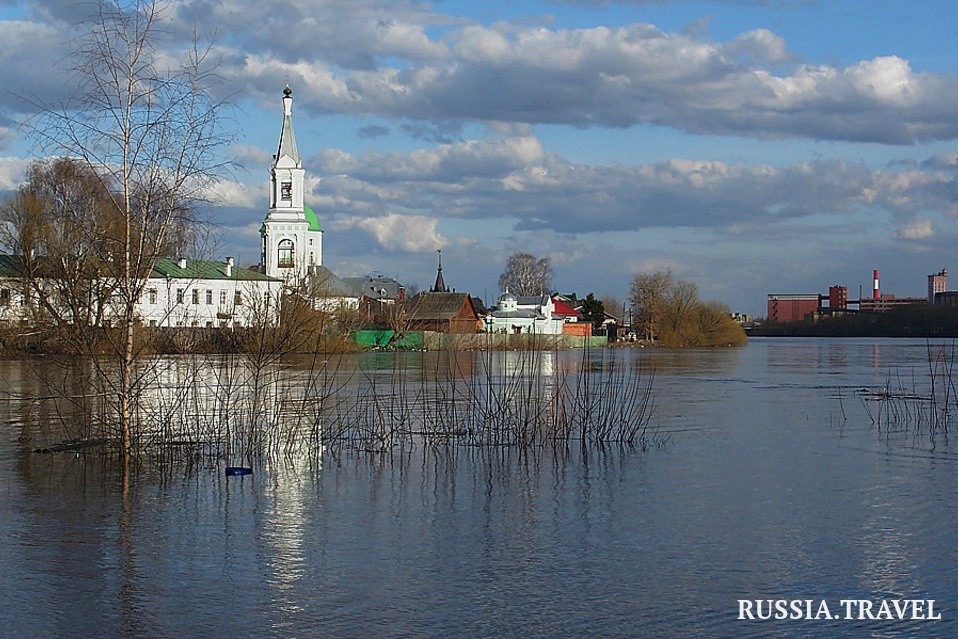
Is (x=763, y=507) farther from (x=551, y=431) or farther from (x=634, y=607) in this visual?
(x=551, y=431)

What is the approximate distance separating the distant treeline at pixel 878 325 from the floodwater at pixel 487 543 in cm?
9270

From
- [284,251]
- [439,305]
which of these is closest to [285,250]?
[284,251]

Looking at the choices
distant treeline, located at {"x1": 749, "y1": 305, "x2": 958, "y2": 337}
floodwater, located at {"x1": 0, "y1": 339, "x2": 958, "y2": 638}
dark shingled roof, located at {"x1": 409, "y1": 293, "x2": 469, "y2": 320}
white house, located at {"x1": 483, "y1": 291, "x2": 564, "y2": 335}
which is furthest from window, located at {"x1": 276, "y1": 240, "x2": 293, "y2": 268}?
floodwater, located at {"x1": 0, "y1": 339, "x2": 958, "y2": 638}

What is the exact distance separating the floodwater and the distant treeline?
304ft

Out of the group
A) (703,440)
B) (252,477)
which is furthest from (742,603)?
(703,440)

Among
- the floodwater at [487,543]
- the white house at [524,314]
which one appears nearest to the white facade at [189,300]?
the floodwater at [487,543]

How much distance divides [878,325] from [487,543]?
137 meters

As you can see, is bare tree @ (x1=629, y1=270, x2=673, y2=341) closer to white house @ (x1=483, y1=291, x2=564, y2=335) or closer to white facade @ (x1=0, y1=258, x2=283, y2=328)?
white house @ (x1=483, y1=291, x2=564, y2=335)

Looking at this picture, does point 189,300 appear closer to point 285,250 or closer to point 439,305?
point 285,250

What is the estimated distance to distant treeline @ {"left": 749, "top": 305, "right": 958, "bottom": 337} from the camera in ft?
350

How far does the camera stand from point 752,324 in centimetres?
17750

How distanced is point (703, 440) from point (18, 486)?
1160 centimetres

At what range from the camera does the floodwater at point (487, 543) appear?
28.0 feet

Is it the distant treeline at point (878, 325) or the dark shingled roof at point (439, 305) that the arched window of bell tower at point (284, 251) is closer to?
the dark shingled roof at point (439, 305)
